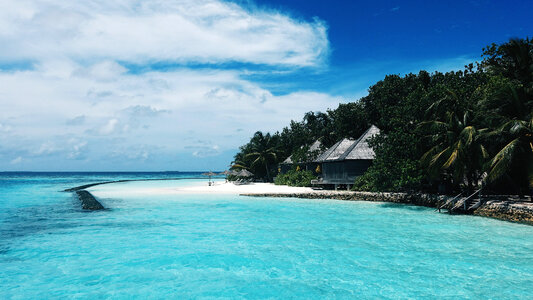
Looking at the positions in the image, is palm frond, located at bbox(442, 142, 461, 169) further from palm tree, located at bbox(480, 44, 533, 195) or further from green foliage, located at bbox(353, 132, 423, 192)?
green foliage, located at bbox(353, 132, 423, 192)

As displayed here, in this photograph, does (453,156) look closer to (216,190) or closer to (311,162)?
(311,162)

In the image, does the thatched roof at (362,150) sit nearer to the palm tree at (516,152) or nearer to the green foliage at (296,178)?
the green foliage at (296,178)

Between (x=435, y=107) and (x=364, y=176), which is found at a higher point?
(x=435, y=107)

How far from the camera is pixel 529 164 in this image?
45.9ft

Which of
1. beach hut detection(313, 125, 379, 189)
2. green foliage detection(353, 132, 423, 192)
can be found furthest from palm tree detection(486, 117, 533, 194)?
beach hut detection(313, 125, 379, 189)

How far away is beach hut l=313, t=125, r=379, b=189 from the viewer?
25141mm

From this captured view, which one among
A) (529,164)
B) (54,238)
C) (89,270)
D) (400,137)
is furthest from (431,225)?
(54,238)

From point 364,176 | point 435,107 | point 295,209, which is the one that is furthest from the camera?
point 364,176

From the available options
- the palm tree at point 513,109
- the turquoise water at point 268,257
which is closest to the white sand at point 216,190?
the turquoise water at point 268,257

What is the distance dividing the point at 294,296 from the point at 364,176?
59.0 ft

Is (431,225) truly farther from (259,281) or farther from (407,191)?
(259,281)

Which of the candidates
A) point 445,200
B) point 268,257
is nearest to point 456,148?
point 445,200

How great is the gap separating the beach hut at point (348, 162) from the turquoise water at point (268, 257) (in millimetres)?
7977

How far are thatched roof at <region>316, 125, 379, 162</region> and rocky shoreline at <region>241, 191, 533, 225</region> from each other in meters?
2.89
